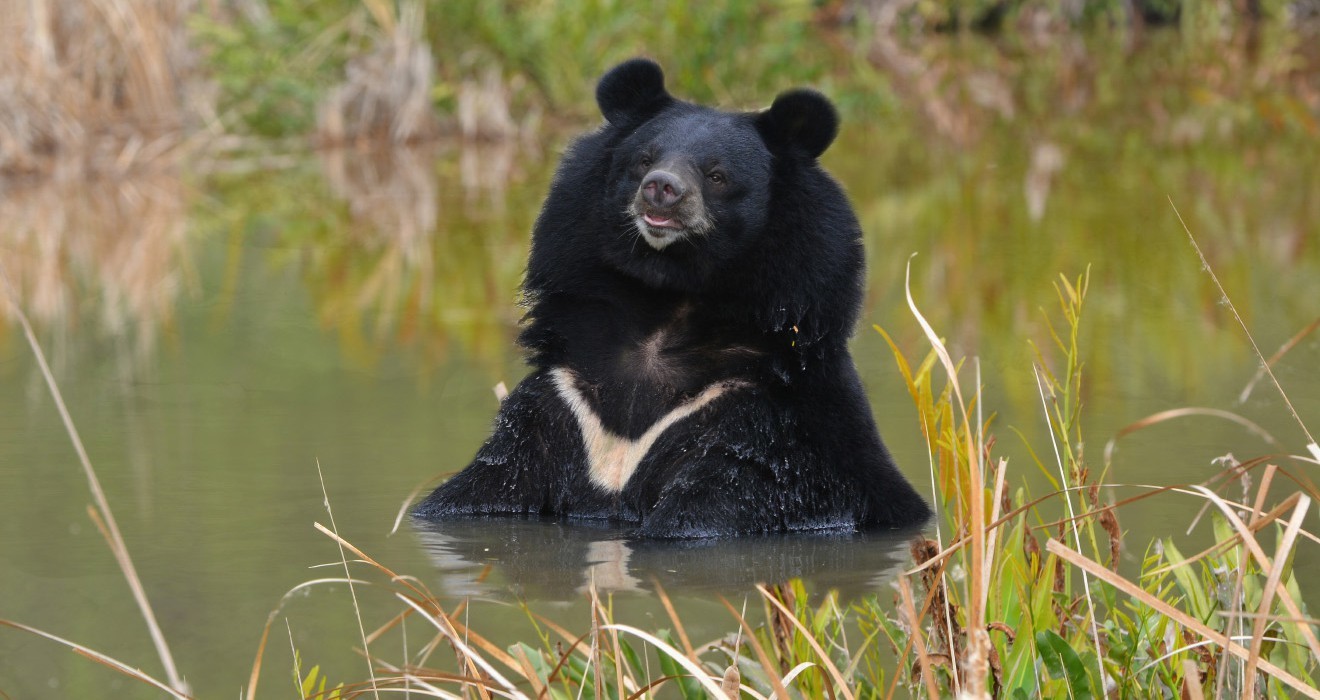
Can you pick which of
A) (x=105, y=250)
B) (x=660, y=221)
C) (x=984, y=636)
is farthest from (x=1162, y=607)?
(x=105, y=250)

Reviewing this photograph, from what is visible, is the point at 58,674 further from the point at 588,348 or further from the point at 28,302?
the point at 28,302

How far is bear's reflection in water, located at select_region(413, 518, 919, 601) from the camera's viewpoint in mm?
3701

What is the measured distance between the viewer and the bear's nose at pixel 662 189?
161 inches

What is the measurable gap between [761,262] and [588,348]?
491 millimetres

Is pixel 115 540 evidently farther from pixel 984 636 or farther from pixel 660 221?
pixel 660 221

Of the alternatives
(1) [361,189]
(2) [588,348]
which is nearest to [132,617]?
(2) [588,348]

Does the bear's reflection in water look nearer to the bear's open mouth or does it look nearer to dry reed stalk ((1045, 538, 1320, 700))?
the bear's open mouth

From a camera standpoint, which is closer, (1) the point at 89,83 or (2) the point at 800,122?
(2) the point at 800,122

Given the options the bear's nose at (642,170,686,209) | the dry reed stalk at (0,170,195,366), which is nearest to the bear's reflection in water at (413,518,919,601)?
the bear's nose at (642,170,686,209)

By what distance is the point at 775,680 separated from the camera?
2301 millimetres

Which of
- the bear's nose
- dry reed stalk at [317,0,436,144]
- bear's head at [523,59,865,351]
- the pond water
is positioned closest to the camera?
the pond water

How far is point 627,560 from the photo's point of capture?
153 inches

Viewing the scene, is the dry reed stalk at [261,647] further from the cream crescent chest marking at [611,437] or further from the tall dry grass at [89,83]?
the tall dry grass at [89,83]

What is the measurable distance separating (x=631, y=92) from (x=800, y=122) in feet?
1.50
